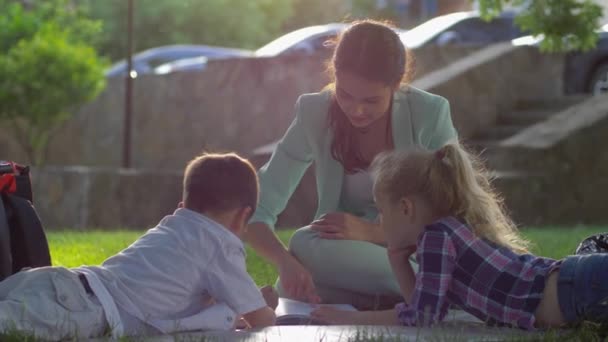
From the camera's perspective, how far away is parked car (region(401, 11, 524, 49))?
19016 millimetres

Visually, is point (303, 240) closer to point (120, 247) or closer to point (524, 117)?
point (120, 247)

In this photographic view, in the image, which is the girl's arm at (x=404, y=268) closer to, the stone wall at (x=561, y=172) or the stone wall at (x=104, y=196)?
the stone wall at (x=561, y=172)

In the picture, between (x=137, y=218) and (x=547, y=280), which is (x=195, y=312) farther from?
(x=137, y=218)

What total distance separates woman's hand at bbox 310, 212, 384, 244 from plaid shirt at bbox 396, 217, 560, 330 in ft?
2.62

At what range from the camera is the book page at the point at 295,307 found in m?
5.18

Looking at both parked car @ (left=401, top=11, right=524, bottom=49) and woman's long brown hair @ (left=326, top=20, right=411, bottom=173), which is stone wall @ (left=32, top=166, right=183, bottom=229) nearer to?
parked car @ (left=401, top=11, right=524, bottom=49)

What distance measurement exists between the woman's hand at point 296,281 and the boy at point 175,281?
0.63 m

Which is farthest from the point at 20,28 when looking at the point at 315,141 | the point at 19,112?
the point at 315,141

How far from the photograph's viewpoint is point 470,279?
4.61 meters

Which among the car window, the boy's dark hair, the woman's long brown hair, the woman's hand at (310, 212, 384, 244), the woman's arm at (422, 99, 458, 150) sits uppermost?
the woman's long brown hair

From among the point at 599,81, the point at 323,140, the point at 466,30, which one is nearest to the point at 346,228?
the point at 323,140

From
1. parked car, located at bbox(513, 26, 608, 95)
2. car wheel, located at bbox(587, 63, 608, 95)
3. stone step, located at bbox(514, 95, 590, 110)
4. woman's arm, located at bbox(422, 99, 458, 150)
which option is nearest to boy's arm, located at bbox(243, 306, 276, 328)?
woman's arm, located at bbox(422, 99, 458, 150)

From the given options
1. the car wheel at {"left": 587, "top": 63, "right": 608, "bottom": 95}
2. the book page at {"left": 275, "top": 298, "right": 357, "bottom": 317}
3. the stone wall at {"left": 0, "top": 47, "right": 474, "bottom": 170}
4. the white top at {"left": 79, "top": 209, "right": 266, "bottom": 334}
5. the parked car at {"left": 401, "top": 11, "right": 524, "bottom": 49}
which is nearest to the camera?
the white top at {"left": 79, "top": 209, "right": 266, "bottom": 334}

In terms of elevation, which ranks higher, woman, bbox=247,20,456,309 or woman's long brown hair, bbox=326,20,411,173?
woman's long brown hair, bbox=326,20,411,173
